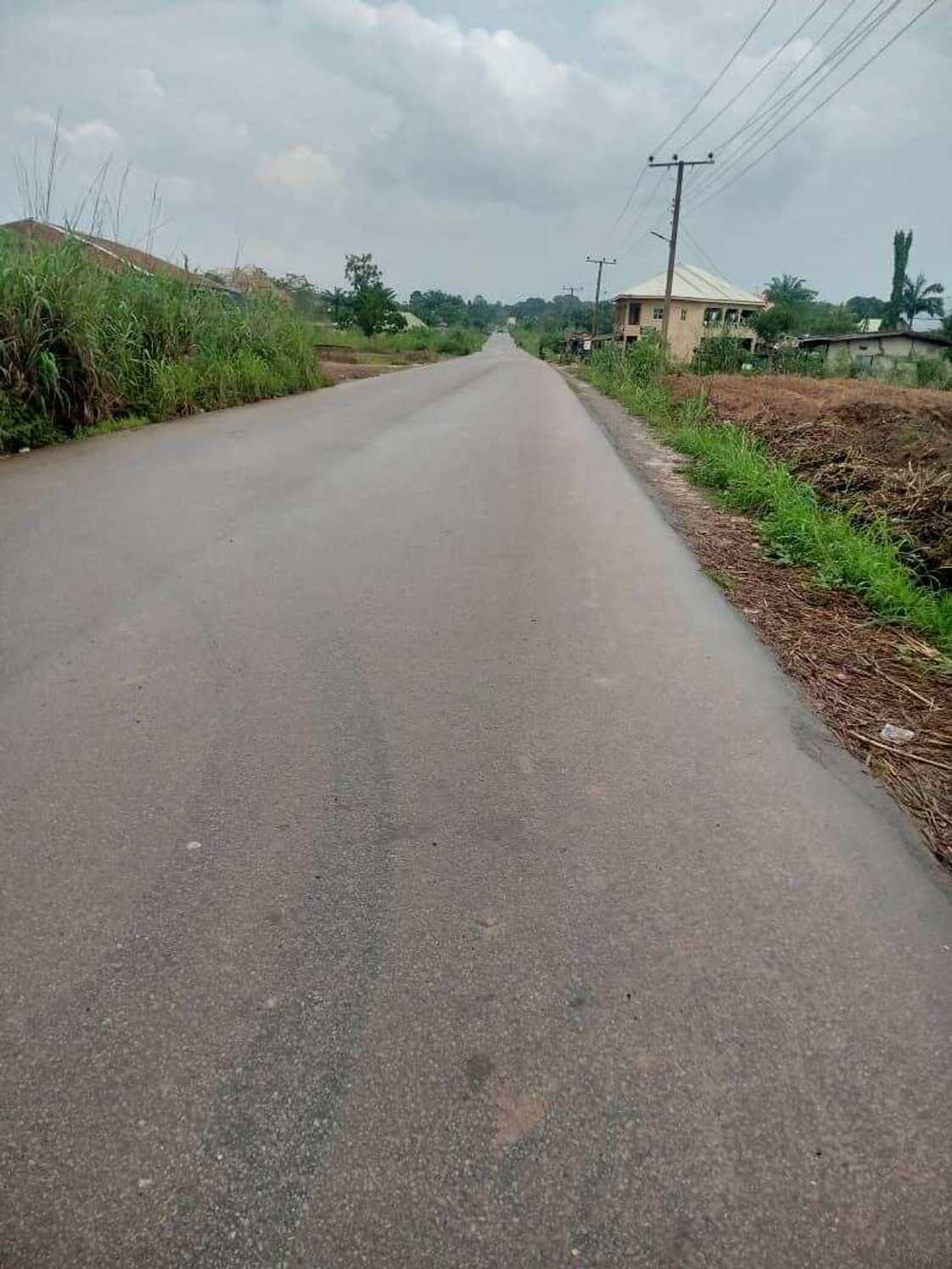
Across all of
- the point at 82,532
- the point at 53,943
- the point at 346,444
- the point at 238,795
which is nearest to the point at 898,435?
the point at 346,444

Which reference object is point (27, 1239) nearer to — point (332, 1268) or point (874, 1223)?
point (332, 1268)

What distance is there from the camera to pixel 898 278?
228 ft

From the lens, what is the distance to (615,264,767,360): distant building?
61.2m

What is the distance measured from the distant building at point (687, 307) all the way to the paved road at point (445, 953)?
61.3 metres

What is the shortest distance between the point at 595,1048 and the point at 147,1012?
983 millimetres

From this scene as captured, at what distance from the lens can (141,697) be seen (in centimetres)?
302

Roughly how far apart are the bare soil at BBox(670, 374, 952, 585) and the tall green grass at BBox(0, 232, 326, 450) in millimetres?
8090

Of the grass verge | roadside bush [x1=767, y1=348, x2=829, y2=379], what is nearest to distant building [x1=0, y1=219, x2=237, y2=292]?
the grass verge

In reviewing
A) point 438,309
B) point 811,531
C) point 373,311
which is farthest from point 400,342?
point 438,309

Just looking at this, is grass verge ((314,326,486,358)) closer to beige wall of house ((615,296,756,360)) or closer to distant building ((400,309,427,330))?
distant building ((400,309,427,330))

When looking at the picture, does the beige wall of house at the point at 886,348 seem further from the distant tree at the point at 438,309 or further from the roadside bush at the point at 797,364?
the distant tree at the point at 438,309

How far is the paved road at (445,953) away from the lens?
133 cm

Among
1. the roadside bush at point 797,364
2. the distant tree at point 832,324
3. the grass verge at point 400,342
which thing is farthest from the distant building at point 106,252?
the distant tree at point 832,324

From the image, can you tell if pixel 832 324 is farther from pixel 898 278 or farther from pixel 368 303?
pixel 368 303
